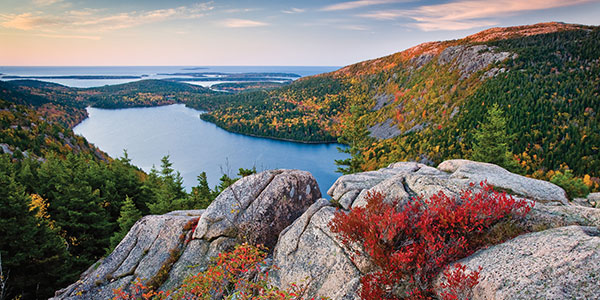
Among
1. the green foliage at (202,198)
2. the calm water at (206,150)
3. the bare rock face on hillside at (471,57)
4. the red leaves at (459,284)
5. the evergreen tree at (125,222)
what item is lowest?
the calm water at (206,150)

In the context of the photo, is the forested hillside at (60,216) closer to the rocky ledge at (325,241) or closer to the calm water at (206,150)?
the rocky ledge at (325,241)

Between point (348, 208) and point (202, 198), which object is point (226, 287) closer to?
point (348, 208)

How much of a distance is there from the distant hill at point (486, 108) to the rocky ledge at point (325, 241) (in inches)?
1500

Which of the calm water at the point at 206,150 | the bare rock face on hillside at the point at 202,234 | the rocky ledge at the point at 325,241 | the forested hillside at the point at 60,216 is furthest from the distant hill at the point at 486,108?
the rocky ledge at the point at 325,241

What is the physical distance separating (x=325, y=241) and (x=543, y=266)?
6356mm

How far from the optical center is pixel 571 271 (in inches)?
225

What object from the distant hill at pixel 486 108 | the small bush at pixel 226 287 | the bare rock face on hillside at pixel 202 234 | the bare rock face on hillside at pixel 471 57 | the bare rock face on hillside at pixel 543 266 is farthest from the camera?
the bare rock face on hillside at pixel 471 57

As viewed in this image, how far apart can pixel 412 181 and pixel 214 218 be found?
10.00 metres

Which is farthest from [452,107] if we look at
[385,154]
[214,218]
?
Answer: [214,218]

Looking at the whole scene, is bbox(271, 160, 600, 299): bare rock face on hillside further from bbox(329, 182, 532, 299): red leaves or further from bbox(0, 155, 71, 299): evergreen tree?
bbox(0, 155, 71, 299): evergreen tree

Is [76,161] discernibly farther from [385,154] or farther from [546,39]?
[546,39]

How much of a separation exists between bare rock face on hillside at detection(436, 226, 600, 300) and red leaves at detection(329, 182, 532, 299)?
1.74 feet

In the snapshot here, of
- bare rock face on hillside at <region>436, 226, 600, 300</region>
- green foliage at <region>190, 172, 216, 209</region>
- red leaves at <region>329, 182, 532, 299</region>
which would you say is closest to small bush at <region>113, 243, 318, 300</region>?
red leaves at <region>329, 182, 532, 299</region>

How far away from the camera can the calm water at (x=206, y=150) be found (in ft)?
344
